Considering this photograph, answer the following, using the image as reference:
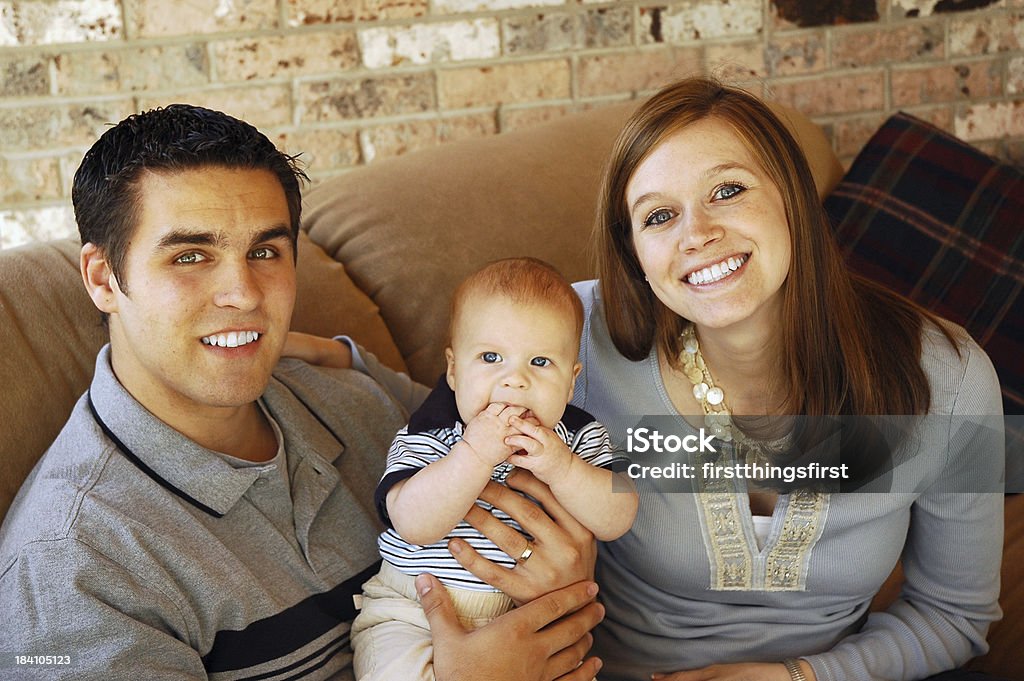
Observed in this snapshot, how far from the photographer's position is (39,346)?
1.57 m

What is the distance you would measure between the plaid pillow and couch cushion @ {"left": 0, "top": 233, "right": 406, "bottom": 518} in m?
1.73

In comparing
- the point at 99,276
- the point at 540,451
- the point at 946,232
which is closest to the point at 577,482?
the point at 540,451

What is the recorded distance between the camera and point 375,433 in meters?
1.72

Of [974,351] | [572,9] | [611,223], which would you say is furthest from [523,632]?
[572,9]

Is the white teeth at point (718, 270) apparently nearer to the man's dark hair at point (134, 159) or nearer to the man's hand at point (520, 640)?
the man's hand at point (520, 640)

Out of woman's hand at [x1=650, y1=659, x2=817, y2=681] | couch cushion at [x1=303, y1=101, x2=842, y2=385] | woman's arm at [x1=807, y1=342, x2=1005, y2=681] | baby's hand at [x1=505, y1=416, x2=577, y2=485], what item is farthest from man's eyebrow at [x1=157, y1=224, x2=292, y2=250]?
woman's arm at [x1=807, y1=342, x2=1005, y2=681]

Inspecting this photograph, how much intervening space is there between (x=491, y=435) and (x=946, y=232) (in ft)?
5.31

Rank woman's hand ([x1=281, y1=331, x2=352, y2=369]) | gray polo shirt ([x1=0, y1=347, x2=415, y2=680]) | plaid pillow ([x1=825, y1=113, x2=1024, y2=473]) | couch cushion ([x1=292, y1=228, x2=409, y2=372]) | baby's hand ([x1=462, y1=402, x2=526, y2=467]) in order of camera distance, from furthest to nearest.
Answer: plaid pillow ([x1=825, y1=113, x2=1024, y2=473]) < couch cushion ([x1=292, y1=228, x2=409, y2=372]) < woman's hand ([x1=281, y1=331, x2=352, y2=369]) < baby's hand ([x1=462, y1=402, x2=526, y2=467]) < gray polo shirt ([x1=0, y1=347, x2=415, y2=680])

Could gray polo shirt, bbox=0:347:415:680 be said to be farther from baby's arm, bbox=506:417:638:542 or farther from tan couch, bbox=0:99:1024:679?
baby's arm, bbox=506:417:638:542

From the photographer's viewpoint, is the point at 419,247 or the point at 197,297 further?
the point at 419,247

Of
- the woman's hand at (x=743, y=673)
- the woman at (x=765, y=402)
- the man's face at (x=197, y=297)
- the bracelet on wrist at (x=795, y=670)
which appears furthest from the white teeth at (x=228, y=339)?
the bracelet on wrist at (x=795, y=670)

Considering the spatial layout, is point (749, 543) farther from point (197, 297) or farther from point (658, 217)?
point (197, 297)

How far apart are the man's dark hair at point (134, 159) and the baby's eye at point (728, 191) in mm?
675

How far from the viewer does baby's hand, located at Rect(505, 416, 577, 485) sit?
1.33 meters
